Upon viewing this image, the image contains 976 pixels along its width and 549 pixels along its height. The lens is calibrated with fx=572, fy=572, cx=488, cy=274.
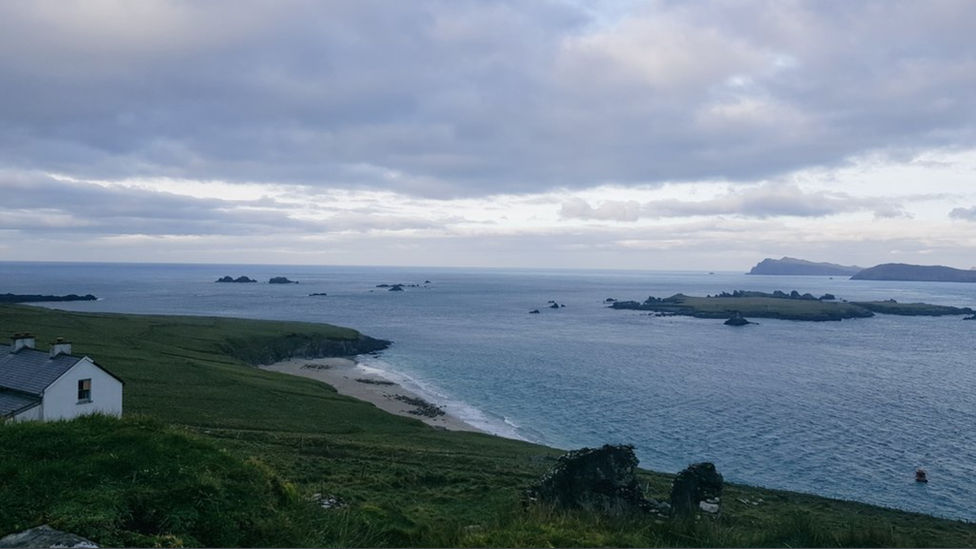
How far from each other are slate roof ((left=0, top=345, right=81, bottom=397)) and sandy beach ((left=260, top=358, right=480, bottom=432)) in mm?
32749

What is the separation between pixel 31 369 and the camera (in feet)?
96.5

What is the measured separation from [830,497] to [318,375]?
65.9 metres

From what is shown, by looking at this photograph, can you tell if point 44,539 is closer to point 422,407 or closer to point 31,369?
point 31,369

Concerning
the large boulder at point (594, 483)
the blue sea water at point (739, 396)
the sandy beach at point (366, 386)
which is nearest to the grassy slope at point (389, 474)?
the large boulder at point (594, 483)

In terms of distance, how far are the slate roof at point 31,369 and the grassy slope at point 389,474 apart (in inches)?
323

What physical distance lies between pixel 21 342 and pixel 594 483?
32.1 meters

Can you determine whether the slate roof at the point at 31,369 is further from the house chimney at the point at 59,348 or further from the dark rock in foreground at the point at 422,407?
the dark rock in foreground at the point at 422,407

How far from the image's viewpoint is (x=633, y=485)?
833 inches

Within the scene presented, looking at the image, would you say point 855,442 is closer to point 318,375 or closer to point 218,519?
point 218,519

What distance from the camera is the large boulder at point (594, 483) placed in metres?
20.2

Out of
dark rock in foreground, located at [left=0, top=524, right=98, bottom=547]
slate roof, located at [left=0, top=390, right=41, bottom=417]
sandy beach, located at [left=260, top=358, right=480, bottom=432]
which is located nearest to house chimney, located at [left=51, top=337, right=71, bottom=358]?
slate roof, located at [left=0, top=390, right=41, bottom=417]

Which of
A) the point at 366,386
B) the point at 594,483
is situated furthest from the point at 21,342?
the point at 366,386

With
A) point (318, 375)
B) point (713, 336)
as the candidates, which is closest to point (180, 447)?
point (318, 375)

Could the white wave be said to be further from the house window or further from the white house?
the house window
